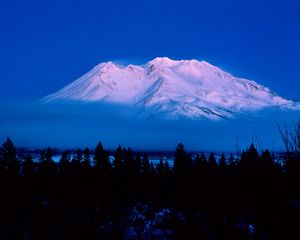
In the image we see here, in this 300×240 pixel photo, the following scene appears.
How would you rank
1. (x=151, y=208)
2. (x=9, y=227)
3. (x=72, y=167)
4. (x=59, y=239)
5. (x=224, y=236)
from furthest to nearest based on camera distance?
(x=72, y=167) → (x=151, y=208) → (x=9, y=227) → (x=59, y=239) → (x=224, y=236)

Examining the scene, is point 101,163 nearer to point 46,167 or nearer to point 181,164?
point 46,167

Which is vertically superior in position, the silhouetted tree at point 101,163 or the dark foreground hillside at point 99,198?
the silhouetted tree at point 101,163

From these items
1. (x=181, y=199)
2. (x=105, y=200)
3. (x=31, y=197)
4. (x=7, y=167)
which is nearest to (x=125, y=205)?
(x=105, y=200)

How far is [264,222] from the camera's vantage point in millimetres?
8688

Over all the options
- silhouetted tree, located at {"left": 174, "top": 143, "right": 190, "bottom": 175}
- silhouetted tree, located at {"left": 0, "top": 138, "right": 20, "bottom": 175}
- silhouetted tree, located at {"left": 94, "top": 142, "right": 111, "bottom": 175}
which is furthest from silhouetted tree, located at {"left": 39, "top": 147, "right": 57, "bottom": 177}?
silhouetted tree, located at {"left": 174, "top": 143, "right": 190, "bottom": 175}

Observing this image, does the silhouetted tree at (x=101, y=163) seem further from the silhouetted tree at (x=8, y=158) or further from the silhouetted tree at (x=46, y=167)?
the silhouetted tree at (x=8, y=158)

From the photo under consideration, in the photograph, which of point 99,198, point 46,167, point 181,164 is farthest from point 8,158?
point 181,164

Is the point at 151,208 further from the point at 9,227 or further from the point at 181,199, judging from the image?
the point at 9,227

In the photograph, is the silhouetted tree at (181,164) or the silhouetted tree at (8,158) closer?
the silhouetted tree at (8,158)

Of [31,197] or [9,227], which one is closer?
[9,227]

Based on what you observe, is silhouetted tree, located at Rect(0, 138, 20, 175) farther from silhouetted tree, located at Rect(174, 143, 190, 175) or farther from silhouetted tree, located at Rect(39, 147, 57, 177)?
silhouetted tree, located at Rect(174, 143, 190, 175)

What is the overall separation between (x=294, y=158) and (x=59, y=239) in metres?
33.4

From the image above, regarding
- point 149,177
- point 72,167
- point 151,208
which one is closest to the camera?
point 151,208

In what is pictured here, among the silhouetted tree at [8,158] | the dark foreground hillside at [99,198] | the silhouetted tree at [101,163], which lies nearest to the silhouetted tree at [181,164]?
the dark foreground hillside at [99,198]
